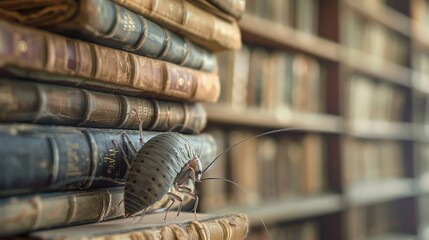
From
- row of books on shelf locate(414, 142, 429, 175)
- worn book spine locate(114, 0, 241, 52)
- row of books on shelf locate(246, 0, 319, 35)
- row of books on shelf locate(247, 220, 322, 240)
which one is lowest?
row of books on shelf locate(247, 220, 322, 240)

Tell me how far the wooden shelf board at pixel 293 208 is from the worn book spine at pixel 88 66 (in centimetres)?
95

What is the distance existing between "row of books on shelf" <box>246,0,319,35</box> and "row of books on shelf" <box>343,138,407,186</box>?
0.52m

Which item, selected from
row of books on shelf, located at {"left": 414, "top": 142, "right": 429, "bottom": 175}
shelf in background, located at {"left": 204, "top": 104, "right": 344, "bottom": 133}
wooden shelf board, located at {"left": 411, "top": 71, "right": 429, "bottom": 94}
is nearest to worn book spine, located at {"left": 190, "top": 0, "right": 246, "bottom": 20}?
shelf in background, located at {"left": 204, "top": 104, "right": 344, "bottom": 133}

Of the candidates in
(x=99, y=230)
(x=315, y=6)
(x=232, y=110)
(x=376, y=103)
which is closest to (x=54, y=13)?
(x=99, y=230)

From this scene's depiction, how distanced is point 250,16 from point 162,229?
1198mm

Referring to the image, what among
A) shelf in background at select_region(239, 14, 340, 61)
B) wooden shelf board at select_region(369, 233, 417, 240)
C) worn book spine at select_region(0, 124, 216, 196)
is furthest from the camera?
wooden shelf board at select_region(369, 233, 417, 240)

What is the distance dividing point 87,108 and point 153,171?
0.09 m

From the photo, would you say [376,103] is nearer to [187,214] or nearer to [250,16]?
[250,16]

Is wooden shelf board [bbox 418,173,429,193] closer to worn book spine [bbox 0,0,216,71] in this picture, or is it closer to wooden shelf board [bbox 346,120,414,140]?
wooden shelf board [bbox 346,120,414,140]

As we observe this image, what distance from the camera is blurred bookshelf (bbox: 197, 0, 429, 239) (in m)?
1.66

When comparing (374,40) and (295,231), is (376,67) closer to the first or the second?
(374,40)

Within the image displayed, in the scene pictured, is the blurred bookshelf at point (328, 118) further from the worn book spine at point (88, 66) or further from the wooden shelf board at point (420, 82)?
the worn book spine at point (88, 66)

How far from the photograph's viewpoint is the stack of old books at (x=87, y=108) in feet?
1.42

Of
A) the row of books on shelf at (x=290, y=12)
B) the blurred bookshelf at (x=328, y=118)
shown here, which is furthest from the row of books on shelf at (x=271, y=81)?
the row of books on shelf at (x=290, y=12)
